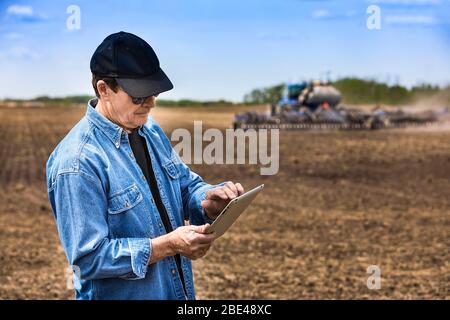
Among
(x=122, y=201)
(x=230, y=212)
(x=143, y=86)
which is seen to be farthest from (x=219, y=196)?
(x=143, y=86)

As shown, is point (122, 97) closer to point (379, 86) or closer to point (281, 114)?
point (281, 114)

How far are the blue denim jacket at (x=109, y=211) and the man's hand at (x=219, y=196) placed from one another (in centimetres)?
10

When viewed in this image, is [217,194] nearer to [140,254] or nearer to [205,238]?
[205,238]

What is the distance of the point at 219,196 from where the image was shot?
2385mm

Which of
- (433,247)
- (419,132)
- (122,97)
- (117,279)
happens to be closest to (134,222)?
(117,279)

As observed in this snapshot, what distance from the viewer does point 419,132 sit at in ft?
74.8

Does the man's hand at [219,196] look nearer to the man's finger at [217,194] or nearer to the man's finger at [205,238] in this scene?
the man's finger at [217,194]

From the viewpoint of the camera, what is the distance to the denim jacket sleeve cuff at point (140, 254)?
2.18 metres

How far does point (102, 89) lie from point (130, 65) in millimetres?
120

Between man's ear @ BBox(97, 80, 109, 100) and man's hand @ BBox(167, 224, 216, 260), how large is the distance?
1.52 ft

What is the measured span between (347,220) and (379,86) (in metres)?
27.6

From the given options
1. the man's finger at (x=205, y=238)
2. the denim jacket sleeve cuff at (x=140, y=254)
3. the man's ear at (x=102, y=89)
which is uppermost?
the man's ear at (x=102, y=89)

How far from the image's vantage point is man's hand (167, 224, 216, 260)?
7.16 ft

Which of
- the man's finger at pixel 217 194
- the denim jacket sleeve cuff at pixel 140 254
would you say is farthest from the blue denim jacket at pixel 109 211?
the man's finger at pixel 217 194
